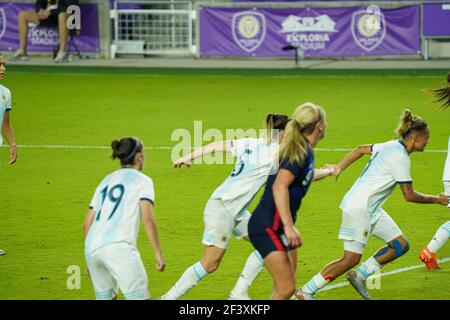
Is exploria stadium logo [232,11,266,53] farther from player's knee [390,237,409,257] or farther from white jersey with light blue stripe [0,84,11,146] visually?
player's knee [390,237,409,257]

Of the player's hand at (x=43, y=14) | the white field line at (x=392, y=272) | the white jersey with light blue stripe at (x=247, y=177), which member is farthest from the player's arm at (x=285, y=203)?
the player's hand at (x=43, y=14)

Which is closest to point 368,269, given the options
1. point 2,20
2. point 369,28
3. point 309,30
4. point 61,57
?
point 369,28

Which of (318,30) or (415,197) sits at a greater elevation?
(318,30)

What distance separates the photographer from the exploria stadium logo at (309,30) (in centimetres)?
2816

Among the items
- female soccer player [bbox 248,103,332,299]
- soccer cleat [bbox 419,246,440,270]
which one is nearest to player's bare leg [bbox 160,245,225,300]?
female soccer player [bbox 248,103,332,299]

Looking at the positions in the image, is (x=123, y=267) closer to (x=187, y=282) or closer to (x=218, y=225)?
(x=187, y=282)

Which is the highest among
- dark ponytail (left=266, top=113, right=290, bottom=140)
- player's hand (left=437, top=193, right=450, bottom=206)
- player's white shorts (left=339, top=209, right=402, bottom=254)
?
dark ponytail (left=266, top=113, right=290, bottom=140)

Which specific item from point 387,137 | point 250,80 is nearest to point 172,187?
point 387,137

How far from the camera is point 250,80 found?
25984mm

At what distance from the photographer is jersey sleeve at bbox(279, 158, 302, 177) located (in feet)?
27.8

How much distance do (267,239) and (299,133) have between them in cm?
92

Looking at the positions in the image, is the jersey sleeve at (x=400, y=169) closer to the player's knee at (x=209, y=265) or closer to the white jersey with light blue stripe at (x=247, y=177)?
the white jersey with light blue stripe at (x=247, y=177)

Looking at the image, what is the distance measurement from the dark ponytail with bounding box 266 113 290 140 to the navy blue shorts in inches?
45.8

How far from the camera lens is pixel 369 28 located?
92.1 feet
